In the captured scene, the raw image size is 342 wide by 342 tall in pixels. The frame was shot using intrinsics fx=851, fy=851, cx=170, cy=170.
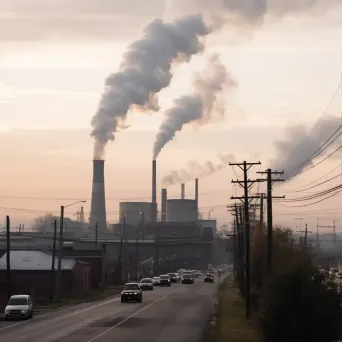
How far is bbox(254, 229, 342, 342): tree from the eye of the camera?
31281 mm

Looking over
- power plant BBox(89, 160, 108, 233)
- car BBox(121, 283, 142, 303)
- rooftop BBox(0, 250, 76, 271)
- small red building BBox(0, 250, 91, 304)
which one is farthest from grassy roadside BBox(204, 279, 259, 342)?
power plant BBox(89, 160, 108, 233)

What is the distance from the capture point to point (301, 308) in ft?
104

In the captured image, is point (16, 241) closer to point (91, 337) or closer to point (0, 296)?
point (0, 296)

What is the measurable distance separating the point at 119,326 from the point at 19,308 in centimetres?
1024

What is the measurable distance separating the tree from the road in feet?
19.9

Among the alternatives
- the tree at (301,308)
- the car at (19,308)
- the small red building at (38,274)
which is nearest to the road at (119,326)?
the car at (19,308)

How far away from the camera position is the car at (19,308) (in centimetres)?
5203

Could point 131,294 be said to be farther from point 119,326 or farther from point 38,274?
point 119,326

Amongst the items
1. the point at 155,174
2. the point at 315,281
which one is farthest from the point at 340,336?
the point at 155,174

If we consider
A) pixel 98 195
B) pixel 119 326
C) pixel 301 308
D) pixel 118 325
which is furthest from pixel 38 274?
pixel 301 308

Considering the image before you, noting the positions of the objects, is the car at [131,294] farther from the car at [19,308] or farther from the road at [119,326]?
the car at [19,308]

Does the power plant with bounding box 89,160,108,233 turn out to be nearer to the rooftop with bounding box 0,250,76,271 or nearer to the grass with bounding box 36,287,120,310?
the rooftop with bounding box 0,250,76,271

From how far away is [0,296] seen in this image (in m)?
74.7

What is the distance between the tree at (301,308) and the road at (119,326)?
608 centimetres
